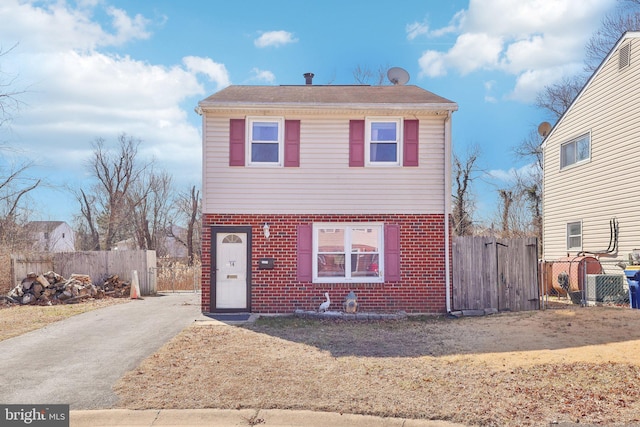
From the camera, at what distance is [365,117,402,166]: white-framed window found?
13258mm

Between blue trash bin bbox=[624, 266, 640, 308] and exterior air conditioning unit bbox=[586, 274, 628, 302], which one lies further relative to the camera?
exterior air conditioning unit bbox=[586, 274, 628, 302]

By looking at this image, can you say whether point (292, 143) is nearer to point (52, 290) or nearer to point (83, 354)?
point (83, 354)

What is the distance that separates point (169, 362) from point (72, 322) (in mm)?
5606

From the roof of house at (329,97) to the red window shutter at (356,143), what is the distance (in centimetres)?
52

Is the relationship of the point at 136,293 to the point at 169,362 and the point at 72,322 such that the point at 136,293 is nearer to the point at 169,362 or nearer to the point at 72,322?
the point at 72,322

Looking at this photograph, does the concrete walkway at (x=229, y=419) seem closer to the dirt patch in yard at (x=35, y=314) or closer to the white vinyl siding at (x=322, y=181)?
the dirt patch in yard at (x=35, y=314)

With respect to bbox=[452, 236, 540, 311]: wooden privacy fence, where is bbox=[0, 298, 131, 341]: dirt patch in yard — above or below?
below

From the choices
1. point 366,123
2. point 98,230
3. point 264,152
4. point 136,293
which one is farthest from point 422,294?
point 98,230

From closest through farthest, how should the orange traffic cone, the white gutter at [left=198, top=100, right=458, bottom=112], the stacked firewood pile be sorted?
the white gutter at [left=198, top=100, right=458, bottom=112]
the stacked firewood pile
the orange traffic cone

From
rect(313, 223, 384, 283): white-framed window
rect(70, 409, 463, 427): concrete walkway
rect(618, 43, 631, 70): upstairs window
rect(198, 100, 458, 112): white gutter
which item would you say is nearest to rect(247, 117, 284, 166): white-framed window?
rect(198, 100, 458, 112): white gutter

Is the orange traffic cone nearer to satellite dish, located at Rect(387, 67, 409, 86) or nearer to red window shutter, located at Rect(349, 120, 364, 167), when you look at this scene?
red window shutter, located at Rect(349, 120, 364, 167)

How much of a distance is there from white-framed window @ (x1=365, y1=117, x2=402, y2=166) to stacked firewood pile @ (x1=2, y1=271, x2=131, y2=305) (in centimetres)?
1092

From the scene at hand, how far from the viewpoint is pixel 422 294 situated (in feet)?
43.0

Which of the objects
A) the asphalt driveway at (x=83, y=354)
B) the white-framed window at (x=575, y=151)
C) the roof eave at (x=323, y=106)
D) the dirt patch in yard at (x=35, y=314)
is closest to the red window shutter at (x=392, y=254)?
the roof eave at (x=323, y=106)
